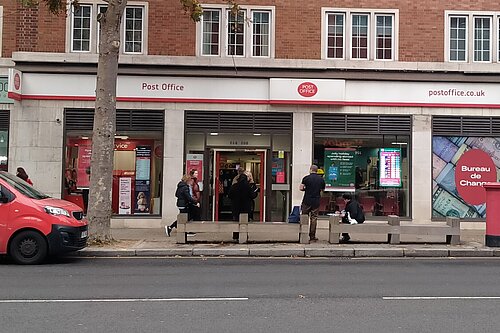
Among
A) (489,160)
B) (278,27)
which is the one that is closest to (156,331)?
(278,27)

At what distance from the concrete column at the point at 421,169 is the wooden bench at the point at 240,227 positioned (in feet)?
16.9

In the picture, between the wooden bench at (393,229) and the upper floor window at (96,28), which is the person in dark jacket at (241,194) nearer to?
the wooden bench at (393,229)

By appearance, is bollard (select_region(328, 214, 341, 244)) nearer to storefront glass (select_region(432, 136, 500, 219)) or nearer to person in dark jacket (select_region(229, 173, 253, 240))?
person in dark jacket (select_region(229, 173, 253, 240))

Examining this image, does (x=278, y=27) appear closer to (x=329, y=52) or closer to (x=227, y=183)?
(x=329, y=52)

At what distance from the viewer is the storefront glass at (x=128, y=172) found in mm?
15930

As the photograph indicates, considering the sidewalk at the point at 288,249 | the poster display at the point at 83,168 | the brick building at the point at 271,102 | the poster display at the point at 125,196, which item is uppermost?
the brick building at the point at 271,102

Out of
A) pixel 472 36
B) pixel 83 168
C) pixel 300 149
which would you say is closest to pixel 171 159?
pixel 83 168

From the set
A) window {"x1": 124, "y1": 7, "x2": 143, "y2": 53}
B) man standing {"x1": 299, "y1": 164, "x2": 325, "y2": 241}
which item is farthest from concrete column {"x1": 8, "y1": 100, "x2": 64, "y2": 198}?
man standing {"x1": 299, "y1": 164, "x2": 325, "y2": 241}

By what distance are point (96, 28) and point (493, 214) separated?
38.9 feet

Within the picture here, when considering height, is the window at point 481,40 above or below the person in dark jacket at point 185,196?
above

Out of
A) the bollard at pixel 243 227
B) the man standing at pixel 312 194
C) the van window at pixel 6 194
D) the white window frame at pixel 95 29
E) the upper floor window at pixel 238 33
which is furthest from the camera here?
the upper floor window at pixel 238 33

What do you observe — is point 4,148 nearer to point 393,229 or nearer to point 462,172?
point 393,229

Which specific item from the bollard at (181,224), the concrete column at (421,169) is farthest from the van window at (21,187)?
the concrete column at (421,169)

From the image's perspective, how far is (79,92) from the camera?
1566 cm
